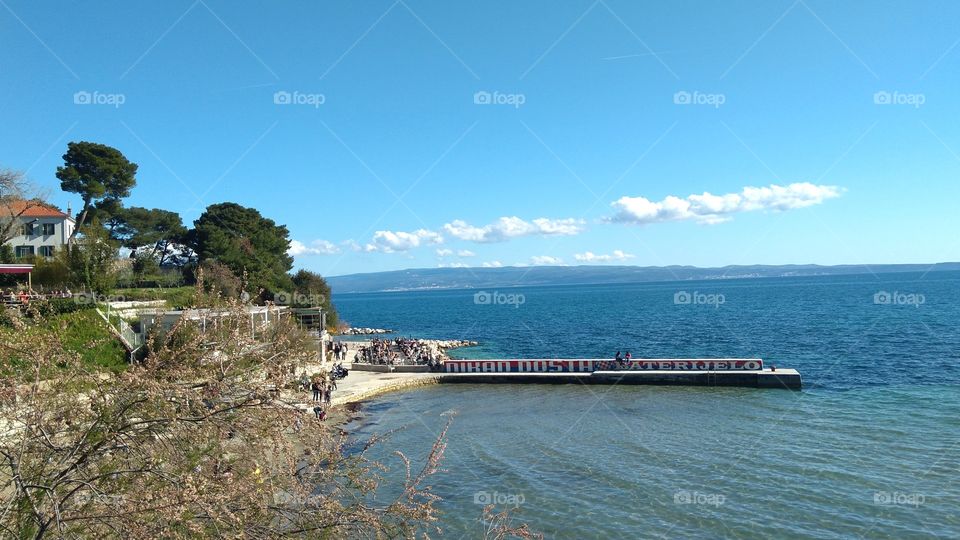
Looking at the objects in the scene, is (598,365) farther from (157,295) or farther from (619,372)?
(157,295)

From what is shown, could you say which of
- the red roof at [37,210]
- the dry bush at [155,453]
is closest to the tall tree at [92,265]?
the red roof at [37,210]

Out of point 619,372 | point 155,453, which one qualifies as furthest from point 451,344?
point 155,453

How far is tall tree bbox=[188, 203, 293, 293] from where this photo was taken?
55.9 meters

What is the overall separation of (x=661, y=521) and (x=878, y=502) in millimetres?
6504

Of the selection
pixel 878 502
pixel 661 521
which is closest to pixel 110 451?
pixel 661 521

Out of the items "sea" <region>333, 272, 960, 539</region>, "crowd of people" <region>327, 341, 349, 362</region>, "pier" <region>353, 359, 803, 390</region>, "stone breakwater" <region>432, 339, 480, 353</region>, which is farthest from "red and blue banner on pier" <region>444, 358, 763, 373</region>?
"stone breakwater" <region>432, 339, 480, 353</region>

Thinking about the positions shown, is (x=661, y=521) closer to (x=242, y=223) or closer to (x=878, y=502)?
(x=878, y=502)

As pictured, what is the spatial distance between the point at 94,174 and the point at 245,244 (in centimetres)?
1491

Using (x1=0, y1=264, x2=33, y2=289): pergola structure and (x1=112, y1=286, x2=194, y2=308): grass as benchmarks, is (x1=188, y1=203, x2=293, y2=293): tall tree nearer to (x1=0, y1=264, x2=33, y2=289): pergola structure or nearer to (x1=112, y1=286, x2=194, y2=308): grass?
(x1=112, y1=286, x2=194, y2=308): grass

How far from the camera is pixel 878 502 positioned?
17.6 meters

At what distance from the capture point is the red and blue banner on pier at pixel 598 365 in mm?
36219

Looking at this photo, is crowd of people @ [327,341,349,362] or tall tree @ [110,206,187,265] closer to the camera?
crowd of people @ [327,341,349,362]

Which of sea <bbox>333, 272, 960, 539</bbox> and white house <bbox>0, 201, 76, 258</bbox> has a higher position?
white house <bbox>0, 201, 76, 258</bbox>

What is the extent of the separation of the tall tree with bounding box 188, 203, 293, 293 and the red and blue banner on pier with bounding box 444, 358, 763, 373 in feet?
76.1
